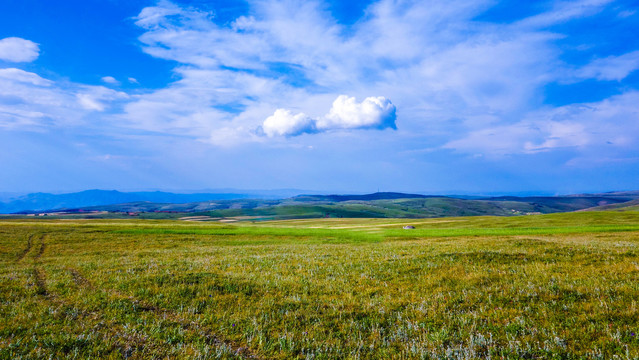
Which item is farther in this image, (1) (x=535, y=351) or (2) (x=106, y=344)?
(2) (x=106, y=344)

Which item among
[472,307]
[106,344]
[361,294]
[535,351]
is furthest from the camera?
[361,294]

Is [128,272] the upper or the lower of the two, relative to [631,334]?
lower

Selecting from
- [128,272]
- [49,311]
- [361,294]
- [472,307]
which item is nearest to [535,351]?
[472,307]

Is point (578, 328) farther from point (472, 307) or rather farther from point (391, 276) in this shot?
point (391, 276)

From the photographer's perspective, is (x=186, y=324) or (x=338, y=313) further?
(x=338, y=313)

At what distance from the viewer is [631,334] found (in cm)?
592

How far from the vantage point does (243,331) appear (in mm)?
7062

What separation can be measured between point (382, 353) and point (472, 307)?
12.8 ft

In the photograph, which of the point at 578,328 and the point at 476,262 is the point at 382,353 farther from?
the point at 476,262

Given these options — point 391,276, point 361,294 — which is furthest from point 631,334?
point 391,276

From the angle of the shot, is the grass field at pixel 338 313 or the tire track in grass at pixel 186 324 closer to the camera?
the grass field at pixel 338 313

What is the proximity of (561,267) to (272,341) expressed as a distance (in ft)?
42.6

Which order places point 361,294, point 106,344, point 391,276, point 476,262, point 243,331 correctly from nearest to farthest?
point 106,344, point 243,331, point 361,294, point 391,276, point 476,262

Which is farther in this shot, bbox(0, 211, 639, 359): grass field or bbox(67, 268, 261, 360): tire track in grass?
bbox(67, 268, 261, 360): tire track in grass
